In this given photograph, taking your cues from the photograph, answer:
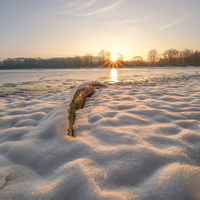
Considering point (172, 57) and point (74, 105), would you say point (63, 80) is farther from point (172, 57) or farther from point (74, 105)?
point (172, 57)

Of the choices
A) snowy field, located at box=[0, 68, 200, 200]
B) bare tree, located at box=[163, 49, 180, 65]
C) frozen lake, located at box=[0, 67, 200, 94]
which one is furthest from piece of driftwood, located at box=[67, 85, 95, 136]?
bare tree, located at box=[163, 49, 180, 65]

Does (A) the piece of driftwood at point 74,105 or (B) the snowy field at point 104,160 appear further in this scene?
(A) the piece of driftwood at point 74,105

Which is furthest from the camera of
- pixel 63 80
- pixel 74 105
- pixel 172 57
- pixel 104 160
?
pixel 172 57

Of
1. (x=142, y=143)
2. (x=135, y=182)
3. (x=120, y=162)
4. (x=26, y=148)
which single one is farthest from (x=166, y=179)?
(x=26, y=148)

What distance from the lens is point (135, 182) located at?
0.84 m

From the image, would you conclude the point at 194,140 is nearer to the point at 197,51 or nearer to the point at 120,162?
the point at 120,162

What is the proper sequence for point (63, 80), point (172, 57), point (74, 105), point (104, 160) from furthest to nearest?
point (172, 57)
point (63, 80)
point (74, 105)
point (104, 160)

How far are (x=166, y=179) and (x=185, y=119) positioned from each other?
1.24 meters

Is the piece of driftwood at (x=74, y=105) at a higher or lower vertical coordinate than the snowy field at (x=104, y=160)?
higher

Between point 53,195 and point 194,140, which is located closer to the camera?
point 53,195

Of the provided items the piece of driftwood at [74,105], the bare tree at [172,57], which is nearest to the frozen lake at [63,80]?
the piece of driftwood at [74,105]

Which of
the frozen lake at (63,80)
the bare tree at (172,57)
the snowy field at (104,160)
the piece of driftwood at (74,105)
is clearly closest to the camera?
the snowy field at (104,160)

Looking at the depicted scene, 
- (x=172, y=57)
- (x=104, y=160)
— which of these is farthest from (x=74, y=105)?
(x=172, y=57)

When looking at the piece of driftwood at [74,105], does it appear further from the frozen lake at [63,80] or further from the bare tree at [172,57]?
the bare tree at [172,57]
